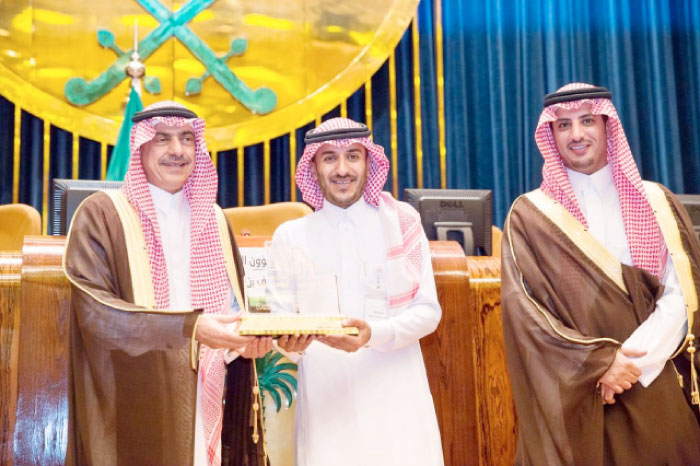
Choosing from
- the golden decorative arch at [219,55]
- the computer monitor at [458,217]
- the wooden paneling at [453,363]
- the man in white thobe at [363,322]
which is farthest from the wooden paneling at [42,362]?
the golden decorative arch at [219,55]

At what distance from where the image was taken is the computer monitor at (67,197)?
3.37 m

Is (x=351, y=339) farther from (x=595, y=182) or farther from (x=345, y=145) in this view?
(x=595, y=182)

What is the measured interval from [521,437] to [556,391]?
215 millimetres

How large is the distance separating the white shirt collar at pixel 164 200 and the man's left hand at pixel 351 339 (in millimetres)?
781

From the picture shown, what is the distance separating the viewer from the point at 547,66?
6180 millimetres

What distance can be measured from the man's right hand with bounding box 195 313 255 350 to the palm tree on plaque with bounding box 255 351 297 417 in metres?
0.49

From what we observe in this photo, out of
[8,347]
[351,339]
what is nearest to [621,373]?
[351,339]

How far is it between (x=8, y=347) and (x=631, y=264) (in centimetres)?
211

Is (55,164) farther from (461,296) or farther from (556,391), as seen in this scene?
(556,391)

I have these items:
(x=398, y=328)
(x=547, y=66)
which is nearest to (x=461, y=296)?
(x=398, y=328)

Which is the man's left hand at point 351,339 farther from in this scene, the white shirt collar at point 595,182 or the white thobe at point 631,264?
the white shirt collar at point 595,182

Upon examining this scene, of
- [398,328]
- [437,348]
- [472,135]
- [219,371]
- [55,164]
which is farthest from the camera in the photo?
[472,135]

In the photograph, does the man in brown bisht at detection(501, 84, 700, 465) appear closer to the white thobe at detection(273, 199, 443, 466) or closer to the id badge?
the white thobe at detection(273, 199, 443, 466)

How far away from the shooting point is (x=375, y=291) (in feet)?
7.87
